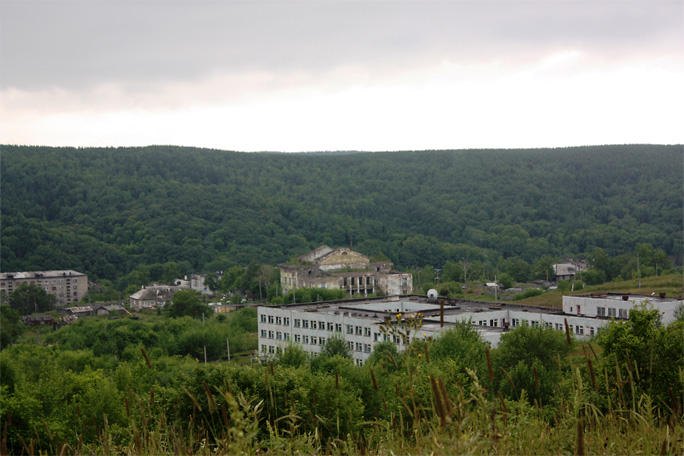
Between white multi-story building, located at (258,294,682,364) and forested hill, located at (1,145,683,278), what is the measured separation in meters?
78.7

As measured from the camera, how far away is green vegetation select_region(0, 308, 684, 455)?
11.8 feet

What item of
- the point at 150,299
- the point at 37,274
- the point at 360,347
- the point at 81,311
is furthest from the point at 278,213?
the point at 360,347

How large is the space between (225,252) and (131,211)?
3053 cm

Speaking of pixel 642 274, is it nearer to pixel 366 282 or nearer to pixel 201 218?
pixel 366 282

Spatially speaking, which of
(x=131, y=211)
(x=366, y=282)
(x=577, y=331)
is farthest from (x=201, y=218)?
(x=577, y=331)

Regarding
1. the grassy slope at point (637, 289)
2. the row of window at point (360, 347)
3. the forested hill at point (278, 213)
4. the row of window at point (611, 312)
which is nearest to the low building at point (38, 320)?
the forested hill at point (278, 213)

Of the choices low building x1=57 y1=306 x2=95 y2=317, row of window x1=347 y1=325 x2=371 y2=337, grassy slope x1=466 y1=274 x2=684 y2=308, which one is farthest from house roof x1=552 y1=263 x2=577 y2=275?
row of window x1=347 y1=325 x2=371 y2=337

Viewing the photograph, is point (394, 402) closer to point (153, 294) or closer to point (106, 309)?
point (106, 309)

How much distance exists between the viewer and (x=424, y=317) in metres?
38.3

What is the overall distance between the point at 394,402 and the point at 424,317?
2296 centimetres

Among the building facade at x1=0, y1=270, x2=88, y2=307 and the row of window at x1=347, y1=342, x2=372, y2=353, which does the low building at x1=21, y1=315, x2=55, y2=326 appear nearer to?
the building facade at x1=0, y1=270, x2=88, y2=307

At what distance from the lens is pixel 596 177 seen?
646 ft

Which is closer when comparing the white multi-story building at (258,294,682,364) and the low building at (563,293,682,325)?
the white multi-story building at (258,294,682,364)

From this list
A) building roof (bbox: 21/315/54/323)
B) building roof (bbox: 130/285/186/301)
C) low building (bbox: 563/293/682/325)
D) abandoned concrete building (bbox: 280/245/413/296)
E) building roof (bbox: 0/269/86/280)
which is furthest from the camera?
Answer: building roof (bbox: 0/269/86/280)
